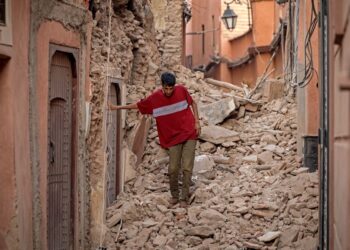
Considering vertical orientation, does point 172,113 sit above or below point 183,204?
above

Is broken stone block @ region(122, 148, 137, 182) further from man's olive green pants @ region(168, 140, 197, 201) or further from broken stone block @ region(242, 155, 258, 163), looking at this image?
broken stone block @ region(242, 155, 258, 163)

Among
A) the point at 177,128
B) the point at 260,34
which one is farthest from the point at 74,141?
the point at 260,34

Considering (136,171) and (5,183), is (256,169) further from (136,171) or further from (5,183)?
(5,183)

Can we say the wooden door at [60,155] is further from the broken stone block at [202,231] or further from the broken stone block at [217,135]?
the broken stone block at [217,135]

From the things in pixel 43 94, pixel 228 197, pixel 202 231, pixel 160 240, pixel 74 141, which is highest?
pixel 43 94

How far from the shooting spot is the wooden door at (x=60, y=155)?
22.9 feet

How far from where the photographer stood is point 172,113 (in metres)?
8.79

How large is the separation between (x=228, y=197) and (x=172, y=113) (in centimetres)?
136

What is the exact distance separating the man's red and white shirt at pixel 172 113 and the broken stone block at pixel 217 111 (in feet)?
9.22

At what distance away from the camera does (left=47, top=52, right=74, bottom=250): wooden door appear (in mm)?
6992

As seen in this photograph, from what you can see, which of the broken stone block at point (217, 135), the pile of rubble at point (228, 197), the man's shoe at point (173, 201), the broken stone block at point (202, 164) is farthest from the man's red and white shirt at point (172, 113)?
the broken stone block at point (217, 135)

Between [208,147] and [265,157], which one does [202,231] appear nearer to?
[265,157]

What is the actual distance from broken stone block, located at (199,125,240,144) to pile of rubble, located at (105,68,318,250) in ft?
0.04

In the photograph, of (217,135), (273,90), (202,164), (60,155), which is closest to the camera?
(60,155)
